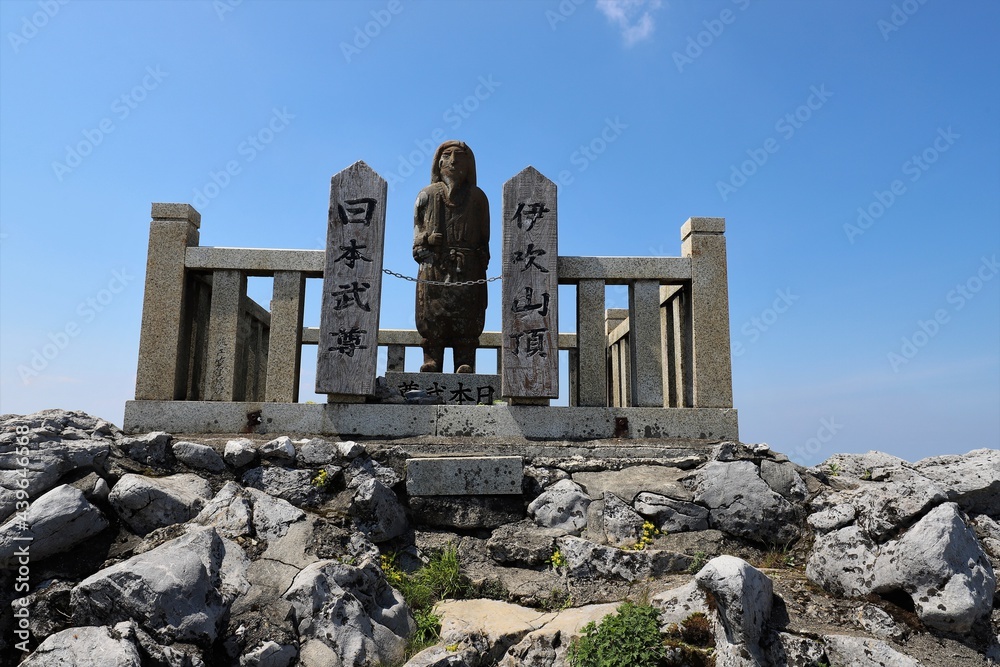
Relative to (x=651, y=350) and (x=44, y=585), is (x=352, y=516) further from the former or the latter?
(x=651, y=350)

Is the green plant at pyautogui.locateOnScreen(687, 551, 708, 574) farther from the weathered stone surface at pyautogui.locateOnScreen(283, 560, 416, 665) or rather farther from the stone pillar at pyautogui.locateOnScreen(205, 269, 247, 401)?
the stone pillar at pyautogui.locateOnScreen(205, 269, 247, 401)

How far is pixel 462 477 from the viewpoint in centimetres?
619

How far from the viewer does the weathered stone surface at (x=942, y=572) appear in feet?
14.5

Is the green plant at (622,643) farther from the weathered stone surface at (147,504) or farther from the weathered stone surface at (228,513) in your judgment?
the weathered stone surface at (147,504)

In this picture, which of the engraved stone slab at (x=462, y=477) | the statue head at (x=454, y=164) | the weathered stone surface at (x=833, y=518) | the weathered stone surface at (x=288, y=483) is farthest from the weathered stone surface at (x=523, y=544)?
the statue head at (x=454, y=164)

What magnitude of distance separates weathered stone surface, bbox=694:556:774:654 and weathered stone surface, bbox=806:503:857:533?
1.23 m

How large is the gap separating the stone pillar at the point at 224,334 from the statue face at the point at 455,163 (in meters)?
3.01

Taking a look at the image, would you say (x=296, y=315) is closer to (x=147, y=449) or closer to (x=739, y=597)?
(x=147, y=449)

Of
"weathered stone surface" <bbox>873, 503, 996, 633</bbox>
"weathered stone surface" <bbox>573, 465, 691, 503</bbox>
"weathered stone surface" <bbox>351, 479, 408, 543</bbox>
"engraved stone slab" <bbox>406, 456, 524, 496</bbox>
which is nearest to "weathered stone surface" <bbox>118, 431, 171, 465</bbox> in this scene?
"weathered stone surface" <bbox>351, 479, 408, 543</bbox>

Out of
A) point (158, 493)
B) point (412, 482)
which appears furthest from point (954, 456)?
point (158, 493)

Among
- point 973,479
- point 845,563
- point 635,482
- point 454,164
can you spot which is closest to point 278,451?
point 635,482

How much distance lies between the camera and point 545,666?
4531mm

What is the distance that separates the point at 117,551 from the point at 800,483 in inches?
232

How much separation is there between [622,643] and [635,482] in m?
2.05
